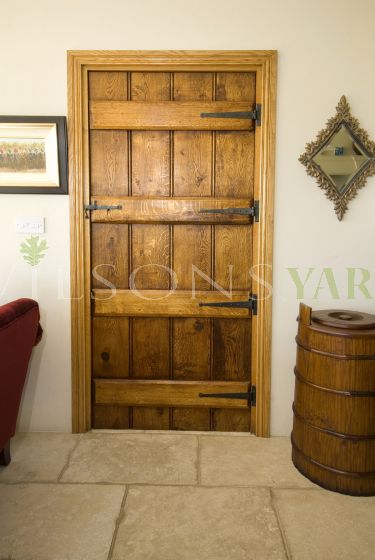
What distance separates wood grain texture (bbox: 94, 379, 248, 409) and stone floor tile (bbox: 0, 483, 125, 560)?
24.5 inches

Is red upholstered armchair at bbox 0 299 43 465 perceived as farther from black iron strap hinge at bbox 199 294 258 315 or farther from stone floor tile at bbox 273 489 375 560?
stone floor tile at bbox 273 489 375 560

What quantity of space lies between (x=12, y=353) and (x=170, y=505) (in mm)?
959

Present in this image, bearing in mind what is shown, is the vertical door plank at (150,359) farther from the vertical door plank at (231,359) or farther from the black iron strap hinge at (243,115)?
the black iron strap hinge at (243,115)

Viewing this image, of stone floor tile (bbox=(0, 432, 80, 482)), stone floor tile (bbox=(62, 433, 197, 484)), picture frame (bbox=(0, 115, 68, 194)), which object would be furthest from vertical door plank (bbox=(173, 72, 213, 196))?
stone floor tile (bbox=(0, 432, 80, 482))

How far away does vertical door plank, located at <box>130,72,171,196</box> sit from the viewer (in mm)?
2480

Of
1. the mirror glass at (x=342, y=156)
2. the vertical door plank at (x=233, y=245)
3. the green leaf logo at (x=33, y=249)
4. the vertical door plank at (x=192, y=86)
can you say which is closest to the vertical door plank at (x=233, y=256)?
the vertical door plank at (x=233, y=245)

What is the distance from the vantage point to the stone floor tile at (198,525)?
1.65 metres

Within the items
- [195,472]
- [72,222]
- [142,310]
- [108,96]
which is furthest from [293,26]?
[195,472]

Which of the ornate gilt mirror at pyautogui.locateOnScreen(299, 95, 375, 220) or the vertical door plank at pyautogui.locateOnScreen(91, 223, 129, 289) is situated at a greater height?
the ornate gilt mirror at pyautogui.locateOnScreen(299, 95, 375, 220)

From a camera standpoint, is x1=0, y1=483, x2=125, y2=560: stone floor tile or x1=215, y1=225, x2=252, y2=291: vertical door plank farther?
x1=215, y1=225, x2=252, y2=291: vertical door plank

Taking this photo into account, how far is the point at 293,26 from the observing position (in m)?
2.38

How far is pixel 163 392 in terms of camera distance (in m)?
2.62

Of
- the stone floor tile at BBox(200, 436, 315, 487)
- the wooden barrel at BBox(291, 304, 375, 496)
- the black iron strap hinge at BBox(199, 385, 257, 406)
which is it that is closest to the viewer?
the wooden barrel at BBox(291, 304, 375, 496)

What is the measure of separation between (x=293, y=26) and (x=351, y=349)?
173 centimetres
